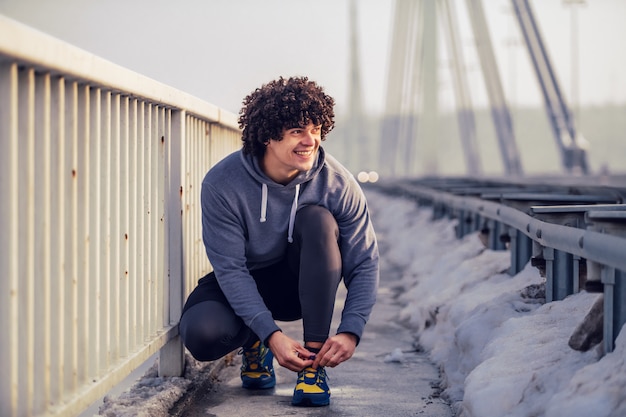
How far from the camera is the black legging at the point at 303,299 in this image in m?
3.61

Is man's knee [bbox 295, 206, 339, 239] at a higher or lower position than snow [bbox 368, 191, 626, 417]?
higher

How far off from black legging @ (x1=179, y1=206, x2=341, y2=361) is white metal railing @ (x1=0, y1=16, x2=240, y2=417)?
150 mm

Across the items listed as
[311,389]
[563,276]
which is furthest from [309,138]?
[563,276]

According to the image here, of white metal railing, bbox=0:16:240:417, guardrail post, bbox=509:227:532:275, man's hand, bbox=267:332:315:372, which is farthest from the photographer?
guardrail post, bbox=509:227:532:275

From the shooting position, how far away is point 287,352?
11.4ft

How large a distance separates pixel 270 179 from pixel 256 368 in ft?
2.49

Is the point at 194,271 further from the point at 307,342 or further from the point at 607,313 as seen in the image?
the point at 607,313

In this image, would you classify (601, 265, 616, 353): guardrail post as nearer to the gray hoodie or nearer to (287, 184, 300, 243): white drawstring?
the gray hoodie

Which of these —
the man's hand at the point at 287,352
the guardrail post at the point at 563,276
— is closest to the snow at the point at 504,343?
the guardrail post at the point at 563,276

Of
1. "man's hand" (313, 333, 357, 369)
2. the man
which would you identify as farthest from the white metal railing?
"man's hand" (313, 333, 357, 369)

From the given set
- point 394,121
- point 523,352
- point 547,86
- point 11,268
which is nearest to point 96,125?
point 11,268

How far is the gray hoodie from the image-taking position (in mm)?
3623

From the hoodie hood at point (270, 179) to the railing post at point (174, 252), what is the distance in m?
0.35

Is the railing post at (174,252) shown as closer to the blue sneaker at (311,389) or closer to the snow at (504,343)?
the blue sneaker at (311,389)
